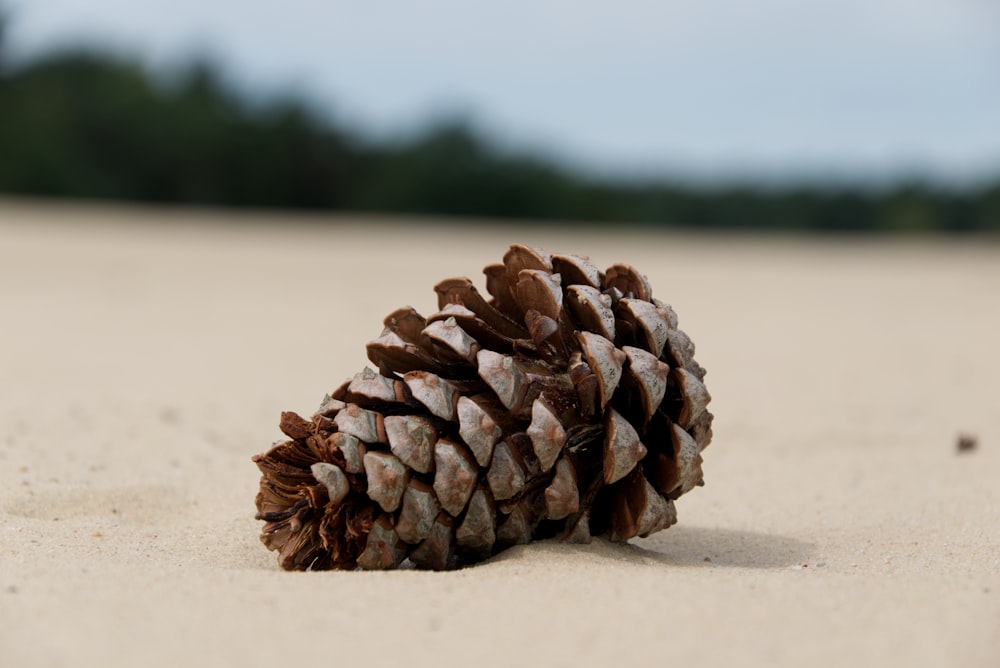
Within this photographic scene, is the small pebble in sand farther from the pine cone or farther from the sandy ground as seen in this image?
the pine cone

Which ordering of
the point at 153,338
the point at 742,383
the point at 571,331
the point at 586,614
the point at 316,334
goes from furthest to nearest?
the point at 316,334 → the point at 153,338 → the point at 742,383 → the point at 571,331 → the point at 586,614

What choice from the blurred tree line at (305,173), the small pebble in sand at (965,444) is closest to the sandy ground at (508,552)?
the small pebble in sand at (965,444)

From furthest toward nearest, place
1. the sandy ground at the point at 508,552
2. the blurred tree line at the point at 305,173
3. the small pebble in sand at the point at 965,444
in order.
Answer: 1. the blurred tree line at the point at 305,173
2. the small pebble in sand at the point at 965,444
3. the sandy ground at the point at 508,552

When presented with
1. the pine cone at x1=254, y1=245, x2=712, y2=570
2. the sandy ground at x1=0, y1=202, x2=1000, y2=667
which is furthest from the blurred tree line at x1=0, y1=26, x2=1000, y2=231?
the pine cone at x1=254, y1=245, x2=712, y2=570

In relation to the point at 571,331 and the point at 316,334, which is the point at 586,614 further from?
the point at 316,334

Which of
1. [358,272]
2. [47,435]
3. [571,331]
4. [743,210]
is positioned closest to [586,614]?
[571,331]

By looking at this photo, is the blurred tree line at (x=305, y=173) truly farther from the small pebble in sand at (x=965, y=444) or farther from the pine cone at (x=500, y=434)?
the pine cone at (x=500, y=434)

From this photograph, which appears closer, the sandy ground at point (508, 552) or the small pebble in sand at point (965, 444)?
the sandy ground at point (508, 552)
